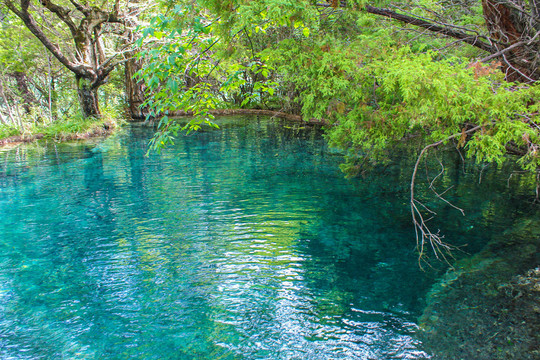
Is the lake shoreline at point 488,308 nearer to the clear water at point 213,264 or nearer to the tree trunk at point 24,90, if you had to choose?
the clear water at point 213,264

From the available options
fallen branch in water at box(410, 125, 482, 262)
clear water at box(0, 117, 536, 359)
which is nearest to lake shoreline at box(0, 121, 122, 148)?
clear water at box(0, 117, 536, 359)

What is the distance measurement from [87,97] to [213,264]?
54.5 ft

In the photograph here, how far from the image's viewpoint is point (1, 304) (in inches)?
196

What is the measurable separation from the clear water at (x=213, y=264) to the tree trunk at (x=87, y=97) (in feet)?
29.7

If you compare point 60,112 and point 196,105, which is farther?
point 60,112

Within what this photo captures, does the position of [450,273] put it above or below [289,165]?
below

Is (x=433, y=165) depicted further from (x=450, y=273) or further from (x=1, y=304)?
(x=1, y=304)

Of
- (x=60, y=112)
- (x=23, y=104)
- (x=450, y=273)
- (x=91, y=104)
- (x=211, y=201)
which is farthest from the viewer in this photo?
(x=60, y=112)

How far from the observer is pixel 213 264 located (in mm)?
5883

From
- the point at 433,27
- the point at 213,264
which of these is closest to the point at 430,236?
the point at 213,264

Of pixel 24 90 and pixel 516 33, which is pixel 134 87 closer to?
pixel 24 90

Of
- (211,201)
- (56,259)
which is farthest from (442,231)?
(56,259)

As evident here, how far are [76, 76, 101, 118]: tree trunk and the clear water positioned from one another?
9.06m

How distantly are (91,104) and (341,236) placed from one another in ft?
55.6
